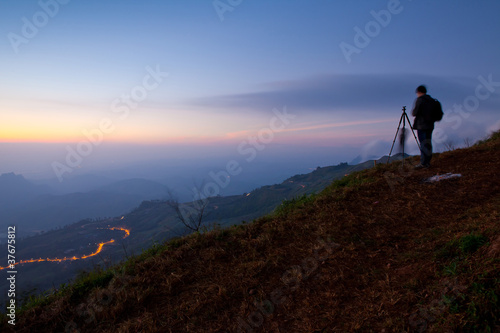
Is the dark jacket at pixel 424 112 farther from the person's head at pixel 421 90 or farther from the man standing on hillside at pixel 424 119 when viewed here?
the person's head at pixel 421 90

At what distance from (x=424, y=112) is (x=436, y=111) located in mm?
407

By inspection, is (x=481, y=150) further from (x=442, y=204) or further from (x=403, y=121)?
(x=442, y=204)

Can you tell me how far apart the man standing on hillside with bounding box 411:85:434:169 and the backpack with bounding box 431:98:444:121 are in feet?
0.26

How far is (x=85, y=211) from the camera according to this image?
180m

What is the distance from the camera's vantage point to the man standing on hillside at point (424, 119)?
8.85 metres

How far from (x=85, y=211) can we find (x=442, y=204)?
220 meters

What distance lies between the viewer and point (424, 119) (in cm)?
893

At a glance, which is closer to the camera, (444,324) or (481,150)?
(444,324)

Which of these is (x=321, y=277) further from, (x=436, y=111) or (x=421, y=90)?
(x=421, y=90)

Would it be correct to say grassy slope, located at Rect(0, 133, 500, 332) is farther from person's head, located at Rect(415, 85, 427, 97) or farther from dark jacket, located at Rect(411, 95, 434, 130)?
person's head, located at Rect(415, 85, 427, 97)

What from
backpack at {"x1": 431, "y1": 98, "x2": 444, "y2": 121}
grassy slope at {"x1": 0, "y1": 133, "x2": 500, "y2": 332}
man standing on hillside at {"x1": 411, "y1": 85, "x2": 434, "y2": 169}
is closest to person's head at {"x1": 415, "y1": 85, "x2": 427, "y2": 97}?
man standing on hillside at {"x1": 411, "y1": 85, "x2": 434, "y2": 169}

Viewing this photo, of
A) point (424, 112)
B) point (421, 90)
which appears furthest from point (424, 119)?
point (421, 90)

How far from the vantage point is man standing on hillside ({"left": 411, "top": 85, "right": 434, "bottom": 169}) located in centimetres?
885

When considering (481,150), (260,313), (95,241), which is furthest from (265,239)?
(95,241)
